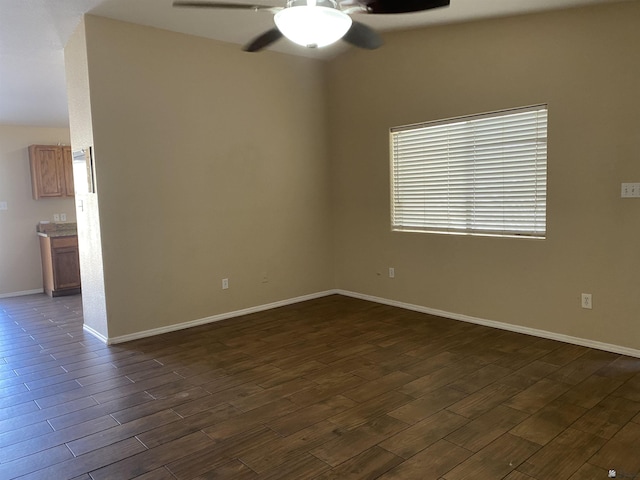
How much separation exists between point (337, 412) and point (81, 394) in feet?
5.68

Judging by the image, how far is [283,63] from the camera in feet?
16.9

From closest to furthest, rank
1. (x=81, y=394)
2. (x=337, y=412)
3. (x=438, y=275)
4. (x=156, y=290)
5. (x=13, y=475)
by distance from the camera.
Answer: (x=13, y=475), (x=337, y=412), (x=81, y=394), (x=156, y=290), (x=438, y=275)

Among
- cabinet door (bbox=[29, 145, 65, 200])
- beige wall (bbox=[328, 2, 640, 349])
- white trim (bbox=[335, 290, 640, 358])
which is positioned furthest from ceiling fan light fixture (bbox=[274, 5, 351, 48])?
cabinet door (bbox=[29, 145, 65, 200])

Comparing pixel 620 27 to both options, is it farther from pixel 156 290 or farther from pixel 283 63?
pixel 156 290

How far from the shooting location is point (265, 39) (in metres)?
2.70

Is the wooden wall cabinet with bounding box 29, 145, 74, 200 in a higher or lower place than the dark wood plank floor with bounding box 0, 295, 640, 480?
higher

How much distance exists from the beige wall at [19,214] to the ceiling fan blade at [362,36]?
599cm

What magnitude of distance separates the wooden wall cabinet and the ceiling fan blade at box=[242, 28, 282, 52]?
4982 mm

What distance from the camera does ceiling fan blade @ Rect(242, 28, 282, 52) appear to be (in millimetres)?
2609

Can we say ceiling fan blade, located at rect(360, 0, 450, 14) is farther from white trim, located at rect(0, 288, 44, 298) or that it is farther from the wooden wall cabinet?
white trim, located at rect(0, 288, 44, 298)

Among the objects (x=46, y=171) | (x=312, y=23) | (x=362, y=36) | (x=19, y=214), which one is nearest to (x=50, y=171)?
(x=46, y=171)

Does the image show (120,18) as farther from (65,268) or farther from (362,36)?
(65,268)

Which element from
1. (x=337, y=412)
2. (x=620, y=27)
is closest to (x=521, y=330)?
(x=337, y=412)

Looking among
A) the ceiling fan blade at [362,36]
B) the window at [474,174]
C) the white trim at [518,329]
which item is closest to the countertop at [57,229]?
the white trim at [518,329]
